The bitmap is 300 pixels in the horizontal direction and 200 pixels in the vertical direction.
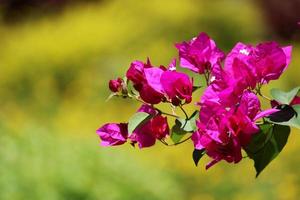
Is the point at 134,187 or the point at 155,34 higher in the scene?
the point at 134,187

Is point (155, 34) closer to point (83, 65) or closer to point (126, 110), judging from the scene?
point (83, 65)

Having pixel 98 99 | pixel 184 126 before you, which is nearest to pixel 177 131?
pixel 184 126

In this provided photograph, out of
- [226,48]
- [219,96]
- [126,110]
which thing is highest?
[219,96]

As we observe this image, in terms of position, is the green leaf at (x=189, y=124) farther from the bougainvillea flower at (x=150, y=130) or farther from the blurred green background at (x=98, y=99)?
the blurred green background at (x=98, y=99)

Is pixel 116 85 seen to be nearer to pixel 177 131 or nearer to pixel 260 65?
pixel 177 131

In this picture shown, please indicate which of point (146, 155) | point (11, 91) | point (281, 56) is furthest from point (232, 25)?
point (281, 56)

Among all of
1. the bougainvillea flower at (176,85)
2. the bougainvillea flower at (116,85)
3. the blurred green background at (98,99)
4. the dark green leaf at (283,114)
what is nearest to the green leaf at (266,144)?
the dark green leaf at (283,114)
